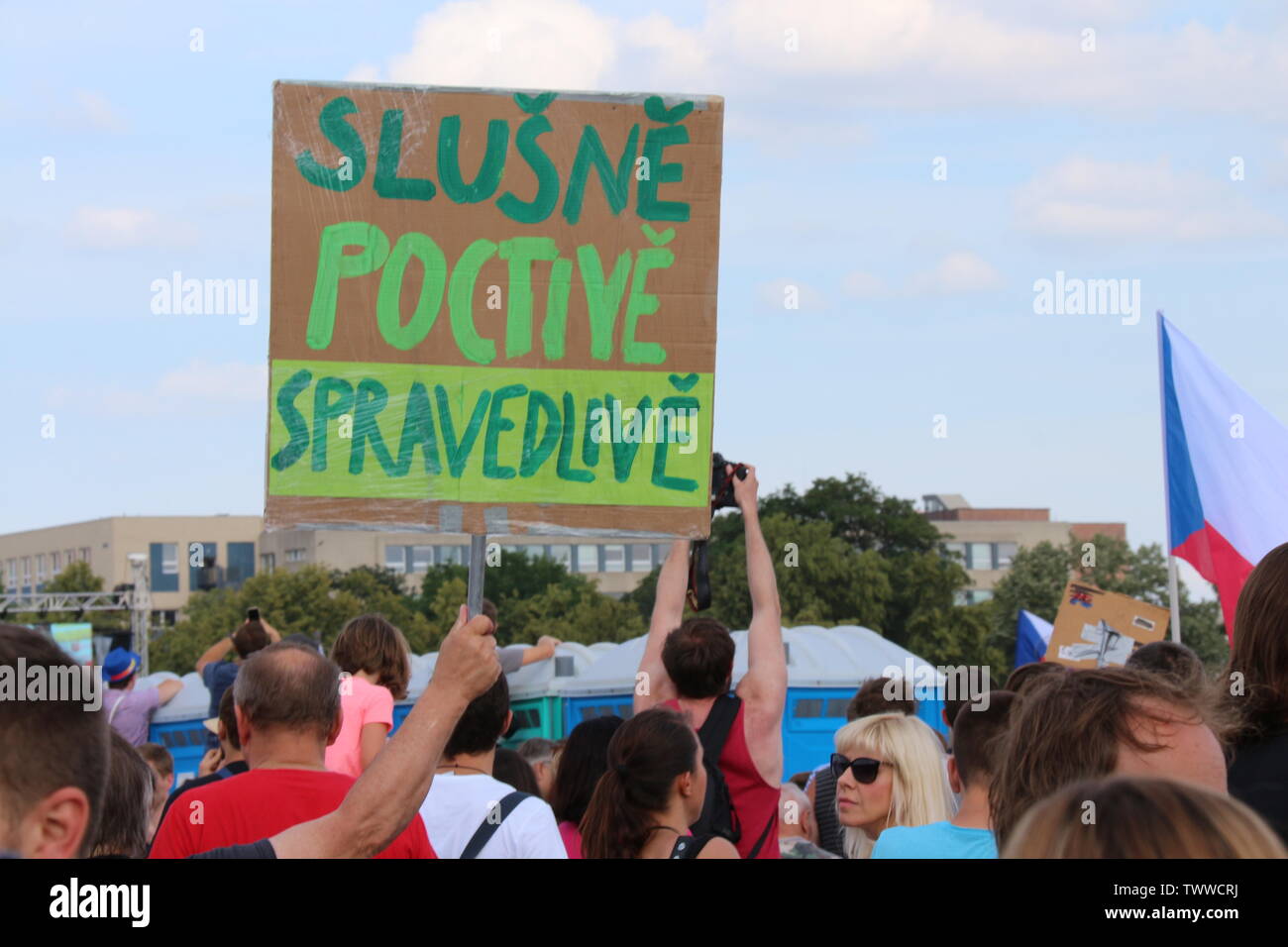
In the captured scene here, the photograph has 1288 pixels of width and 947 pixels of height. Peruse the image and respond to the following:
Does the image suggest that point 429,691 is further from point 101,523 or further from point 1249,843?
point 101,523

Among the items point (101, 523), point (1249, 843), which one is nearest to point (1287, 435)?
point (1249, 843)

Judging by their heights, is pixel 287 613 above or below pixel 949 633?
below

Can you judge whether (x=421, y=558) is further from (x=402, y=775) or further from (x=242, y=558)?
(x=402, y=775)

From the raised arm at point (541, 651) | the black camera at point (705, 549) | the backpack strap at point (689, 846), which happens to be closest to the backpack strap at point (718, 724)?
the black camera at point (705, 549)

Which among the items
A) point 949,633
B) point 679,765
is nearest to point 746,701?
point 679,765

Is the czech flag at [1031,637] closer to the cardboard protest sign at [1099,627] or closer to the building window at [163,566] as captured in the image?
the cardboard protest sign at [1099,627]

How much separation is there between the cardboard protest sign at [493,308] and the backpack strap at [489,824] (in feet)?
2.35

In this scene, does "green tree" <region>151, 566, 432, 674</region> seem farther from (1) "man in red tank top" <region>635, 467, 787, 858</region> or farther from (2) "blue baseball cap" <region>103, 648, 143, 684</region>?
(1) "man in red tank top" <region>635, 467, 787, 858</region>

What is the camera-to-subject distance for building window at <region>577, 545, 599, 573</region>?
12350 cm

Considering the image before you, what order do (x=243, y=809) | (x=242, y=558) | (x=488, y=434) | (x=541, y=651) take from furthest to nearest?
(x=242, y=558) < (x=541, y=651) < (x=488, y=434) < (x=243, y=809)

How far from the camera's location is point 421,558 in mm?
125438

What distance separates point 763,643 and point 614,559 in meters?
121

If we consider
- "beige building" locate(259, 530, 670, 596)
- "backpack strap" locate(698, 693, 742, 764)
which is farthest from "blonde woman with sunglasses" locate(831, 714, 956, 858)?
"beige building" locate(259, 530, 670, 596)

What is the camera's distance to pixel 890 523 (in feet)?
214
